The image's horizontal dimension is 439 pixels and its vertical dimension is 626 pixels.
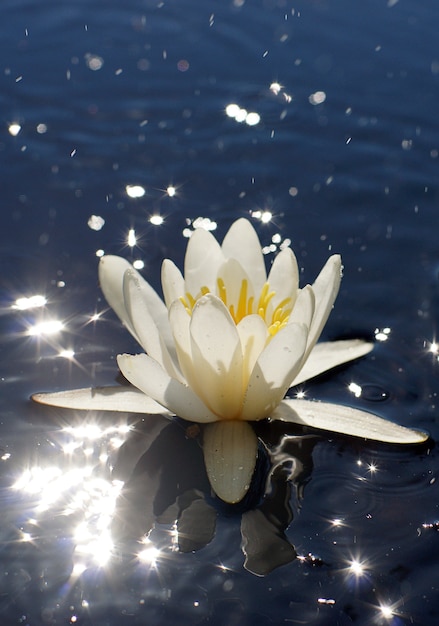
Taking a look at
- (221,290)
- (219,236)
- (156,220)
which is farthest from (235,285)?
(156,220)

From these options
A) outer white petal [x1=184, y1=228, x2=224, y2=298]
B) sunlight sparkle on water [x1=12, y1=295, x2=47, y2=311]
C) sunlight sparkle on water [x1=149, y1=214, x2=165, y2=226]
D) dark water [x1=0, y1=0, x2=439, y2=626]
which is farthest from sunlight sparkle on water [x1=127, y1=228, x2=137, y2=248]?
outer white petal [x1=184, y1=228, x2=224, y2=298]

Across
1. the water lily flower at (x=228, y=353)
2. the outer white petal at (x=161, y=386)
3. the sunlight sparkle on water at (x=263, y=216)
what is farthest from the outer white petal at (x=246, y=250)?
the sunlight sparkle on water at (x=263, y=216)

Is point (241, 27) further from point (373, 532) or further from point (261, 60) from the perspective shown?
point (373, 532)

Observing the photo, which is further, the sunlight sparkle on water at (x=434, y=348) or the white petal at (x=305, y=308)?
the sunlight sparkle on water at (x=434, y=348)

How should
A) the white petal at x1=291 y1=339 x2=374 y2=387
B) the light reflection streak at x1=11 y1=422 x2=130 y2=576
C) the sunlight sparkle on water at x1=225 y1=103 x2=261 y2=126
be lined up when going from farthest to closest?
the sunlight sparkle on water at x1=225 y1=103 x2=261 y2=126 < the white petal at x1=291 y1=339 x2=374 y2=387 < the light reflection streak at x1=11 y1=422 x2=130 y2=576

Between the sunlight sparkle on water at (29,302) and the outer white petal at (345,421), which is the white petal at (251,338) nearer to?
the outer white petal at (345,421)

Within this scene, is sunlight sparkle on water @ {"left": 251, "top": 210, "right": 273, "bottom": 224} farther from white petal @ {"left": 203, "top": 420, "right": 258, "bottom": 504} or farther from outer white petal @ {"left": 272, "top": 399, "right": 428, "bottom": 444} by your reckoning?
white petal @ {"left": 203, "top": 420, "right": 258, "bottom": 504}
